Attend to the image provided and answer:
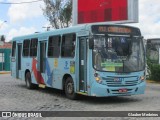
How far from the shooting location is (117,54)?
1440 centimetres

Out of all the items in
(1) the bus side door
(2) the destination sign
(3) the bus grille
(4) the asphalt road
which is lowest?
(4) the asphalt road

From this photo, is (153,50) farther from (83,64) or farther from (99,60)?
(99,60)

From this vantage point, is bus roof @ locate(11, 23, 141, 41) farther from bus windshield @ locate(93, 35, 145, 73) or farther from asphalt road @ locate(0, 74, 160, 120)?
asphalt road @ locate(0, 74, 160, 120)

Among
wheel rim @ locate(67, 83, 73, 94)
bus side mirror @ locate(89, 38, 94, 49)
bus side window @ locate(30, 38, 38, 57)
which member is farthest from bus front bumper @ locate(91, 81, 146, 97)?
bus side window @ locate(30, 38, 38, 57)

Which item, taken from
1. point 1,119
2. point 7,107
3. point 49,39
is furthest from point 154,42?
point 1,119

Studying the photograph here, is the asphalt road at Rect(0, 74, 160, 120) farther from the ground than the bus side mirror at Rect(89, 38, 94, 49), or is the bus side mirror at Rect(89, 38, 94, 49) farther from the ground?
the bus side mirror at Rect(89, 38, 94, 49)

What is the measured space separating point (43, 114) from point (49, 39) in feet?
20.6

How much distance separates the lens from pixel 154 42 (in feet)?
97.9

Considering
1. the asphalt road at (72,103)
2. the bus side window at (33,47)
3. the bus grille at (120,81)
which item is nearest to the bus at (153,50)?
the bus side window at (33,47)

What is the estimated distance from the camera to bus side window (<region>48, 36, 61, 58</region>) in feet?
55.0

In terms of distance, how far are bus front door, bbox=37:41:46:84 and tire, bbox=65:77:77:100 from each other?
8.41 feet

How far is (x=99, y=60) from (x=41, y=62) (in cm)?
504

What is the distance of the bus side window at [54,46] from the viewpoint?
16750 millimetres

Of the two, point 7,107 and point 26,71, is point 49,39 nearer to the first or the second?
point 26,71
